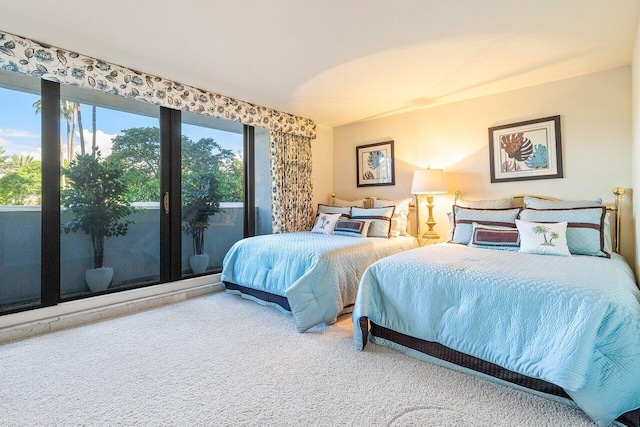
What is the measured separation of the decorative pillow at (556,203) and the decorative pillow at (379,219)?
1.45 metres

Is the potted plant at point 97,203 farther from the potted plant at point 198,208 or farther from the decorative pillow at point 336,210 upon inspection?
the decorative pillow at point 336,210

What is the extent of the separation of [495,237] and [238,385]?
247 cm

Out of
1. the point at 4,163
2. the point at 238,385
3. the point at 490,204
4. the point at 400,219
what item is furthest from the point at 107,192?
the point at 490,204

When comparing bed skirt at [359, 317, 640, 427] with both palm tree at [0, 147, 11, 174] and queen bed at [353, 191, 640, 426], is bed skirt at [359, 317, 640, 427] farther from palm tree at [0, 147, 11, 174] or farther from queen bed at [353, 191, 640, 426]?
palm tree at [0, 147, 11, 174]

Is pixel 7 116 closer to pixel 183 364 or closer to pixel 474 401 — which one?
pixel 183 364

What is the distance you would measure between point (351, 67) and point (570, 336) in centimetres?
256

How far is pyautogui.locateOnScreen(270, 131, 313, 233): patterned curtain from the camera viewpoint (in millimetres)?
4156

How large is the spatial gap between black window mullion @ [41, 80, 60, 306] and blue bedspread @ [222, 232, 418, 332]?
150cm

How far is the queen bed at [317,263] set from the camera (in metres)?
2.53

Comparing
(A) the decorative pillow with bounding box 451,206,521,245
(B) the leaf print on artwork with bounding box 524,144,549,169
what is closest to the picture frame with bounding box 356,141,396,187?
(A) the decorative pillow with bounding box 451,206,521,245

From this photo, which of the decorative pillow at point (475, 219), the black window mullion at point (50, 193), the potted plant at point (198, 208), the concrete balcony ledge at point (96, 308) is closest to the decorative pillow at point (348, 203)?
the decorative pillow at point (475, 219)

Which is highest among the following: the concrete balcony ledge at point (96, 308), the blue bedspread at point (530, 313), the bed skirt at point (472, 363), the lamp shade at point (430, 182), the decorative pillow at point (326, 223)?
the lamp shade at point (430, 182)

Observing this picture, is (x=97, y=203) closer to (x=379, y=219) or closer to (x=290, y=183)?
(x=290, y=183)

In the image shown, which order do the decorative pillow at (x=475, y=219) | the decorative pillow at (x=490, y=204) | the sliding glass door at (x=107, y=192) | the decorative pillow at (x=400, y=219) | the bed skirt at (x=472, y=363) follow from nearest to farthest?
the bed skirt at (x=472, y=363)
the sliding glass door at (x=107, y=192)
the decorative pillow at (x=475, y=219)
the decorative pillow at (x=490, y=204)
the decorative pillow at (x=400, y=219)
